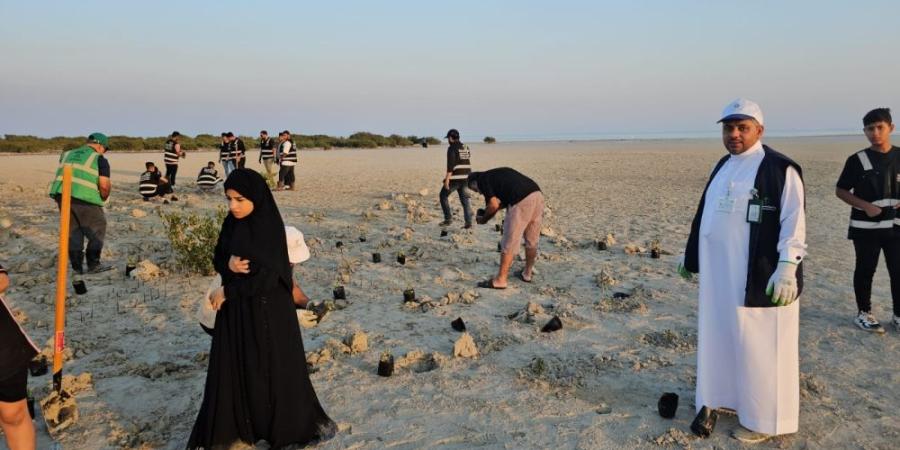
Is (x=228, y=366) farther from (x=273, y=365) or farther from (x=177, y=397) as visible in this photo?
(x=177, y=397)

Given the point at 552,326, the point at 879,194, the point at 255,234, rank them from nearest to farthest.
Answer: the point at 255,234, the point at 879,194, the point at 552,326

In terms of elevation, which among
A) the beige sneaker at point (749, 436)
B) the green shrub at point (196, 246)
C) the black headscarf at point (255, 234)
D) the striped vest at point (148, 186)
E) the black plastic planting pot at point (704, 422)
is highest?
the black headscarf at point (255, 234)

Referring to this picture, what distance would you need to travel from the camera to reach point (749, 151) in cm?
357

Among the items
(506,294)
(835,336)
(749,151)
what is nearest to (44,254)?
(506,294)

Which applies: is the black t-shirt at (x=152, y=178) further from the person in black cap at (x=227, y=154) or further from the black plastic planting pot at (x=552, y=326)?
the black plastic planting pot at (x=552, y=326)

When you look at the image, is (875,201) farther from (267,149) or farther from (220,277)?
(267,149)

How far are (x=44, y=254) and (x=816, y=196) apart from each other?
1725cm

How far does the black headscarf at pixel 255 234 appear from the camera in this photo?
3.16 meters

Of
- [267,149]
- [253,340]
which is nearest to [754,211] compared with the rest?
[253,340]

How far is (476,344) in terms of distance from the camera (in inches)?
213

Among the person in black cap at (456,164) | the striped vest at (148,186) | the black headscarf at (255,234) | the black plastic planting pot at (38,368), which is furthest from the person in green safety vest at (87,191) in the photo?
the striped vest at (148,186)

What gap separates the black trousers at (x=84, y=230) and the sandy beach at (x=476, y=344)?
1.36 feet

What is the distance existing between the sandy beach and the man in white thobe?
0.34 meters

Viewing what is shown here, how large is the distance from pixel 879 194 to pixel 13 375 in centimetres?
654
